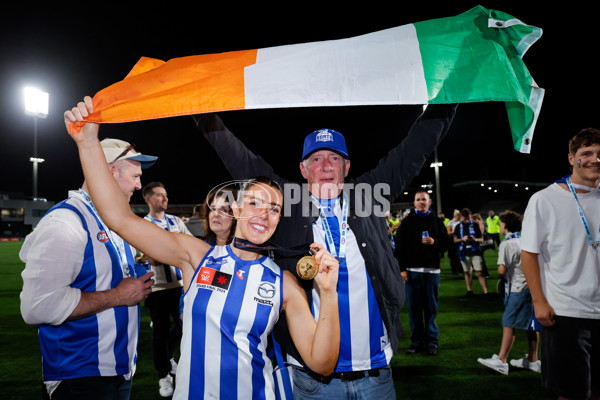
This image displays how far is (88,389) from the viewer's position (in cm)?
203

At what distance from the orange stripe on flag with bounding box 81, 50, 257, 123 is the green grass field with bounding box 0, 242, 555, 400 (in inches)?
139

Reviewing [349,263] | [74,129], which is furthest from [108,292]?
[349,263]

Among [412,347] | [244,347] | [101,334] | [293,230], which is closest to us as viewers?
[244,347]

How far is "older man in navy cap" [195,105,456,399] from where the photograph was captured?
6.97ft

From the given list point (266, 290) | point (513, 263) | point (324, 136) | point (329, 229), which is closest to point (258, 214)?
point (266, 290)

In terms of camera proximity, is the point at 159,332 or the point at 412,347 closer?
the point at 159,332

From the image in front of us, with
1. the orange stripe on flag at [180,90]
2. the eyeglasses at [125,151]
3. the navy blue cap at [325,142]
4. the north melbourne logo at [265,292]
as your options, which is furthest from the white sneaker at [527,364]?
the eyeglasses at [125,151]

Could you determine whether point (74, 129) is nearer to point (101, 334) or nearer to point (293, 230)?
point (101, 334)

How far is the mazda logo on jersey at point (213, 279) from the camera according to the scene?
1838mm

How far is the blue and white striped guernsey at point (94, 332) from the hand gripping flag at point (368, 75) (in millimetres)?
826

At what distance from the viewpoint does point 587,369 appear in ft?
8.65

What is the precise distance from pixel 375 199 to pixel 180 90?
60.0 inches

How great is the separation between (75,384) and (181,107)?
1.75 metres

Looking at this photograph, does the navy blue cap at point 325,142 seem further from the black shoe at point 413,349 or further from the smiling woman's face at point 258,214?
the black shoe at point 413,349
